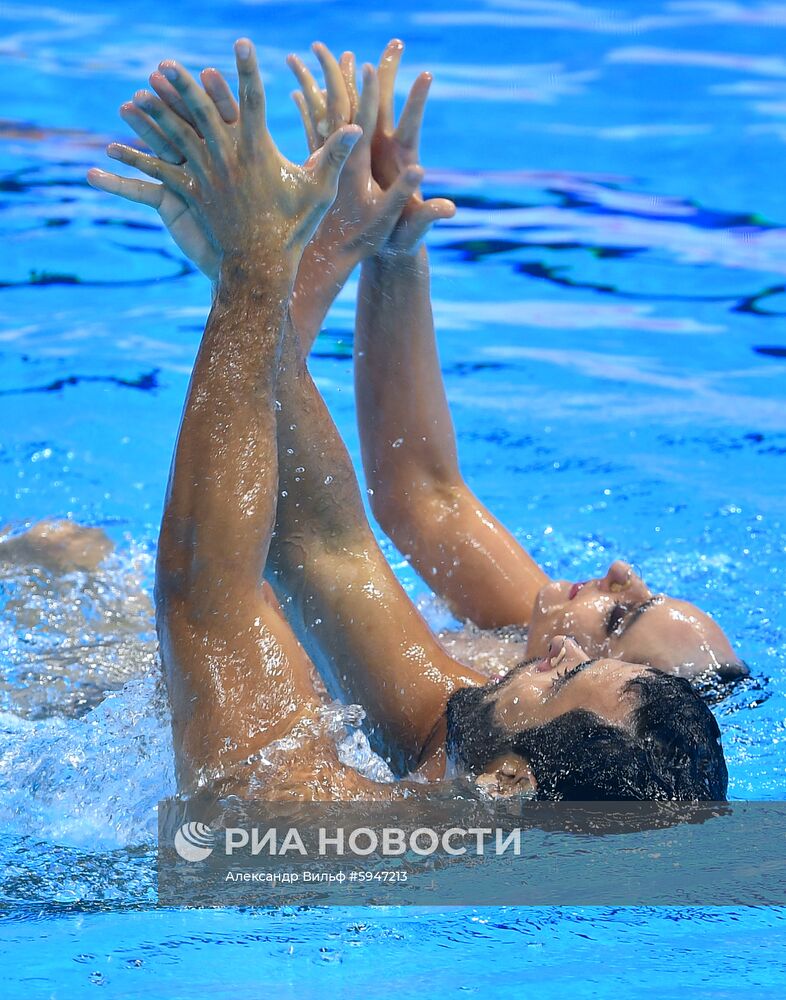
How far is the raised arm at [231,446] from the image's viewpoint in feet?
8.12

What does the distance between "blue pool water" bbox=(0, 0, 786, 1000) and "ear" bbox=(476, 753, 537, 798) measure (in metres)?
0.24

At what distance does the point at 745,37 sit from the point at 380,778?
771 cm

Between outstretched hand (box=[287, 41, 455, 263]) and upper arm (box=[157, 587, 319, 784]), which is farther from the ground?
outstretched hand (box=[287, 41, 455, 263])

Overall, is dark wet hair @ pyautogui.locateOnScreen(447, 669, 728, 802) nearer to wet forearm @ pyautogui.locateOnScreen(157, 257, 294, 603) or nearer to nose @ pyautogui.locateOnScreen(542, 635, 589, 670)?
nose @ pyautogui.locateOnScreen(542, 635, 589, 670)

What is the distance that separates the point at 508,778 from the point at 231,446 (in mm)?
823

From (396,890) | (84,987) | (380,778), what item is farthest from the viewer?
(380,778)

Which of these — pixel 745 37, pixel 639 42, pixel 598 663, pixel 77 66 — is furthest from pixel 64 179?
pixel 598 663

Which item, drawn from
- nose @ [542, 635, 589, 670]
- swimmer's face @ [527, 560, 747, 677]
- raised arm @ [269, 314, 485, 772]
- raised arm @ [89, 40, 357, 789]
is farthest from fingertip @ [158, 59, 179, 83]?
swimmer's face @ [527, 560, 747, 677]

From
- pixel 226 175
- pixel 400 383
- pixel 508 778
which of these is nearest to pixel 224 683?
pixel 508 778

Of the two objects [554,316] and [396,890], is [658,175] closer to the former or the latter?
[554,316]

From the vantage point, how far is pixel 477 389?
5.98 metres

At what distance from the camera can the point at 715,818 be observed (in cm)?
262

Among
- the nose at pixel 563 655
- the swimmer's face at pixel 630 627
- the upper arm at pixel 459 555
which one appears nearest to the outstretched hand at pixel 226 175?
the nose at pixel 563 655

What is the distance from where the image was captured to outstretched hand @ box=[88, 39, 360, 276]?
8.14 ft
